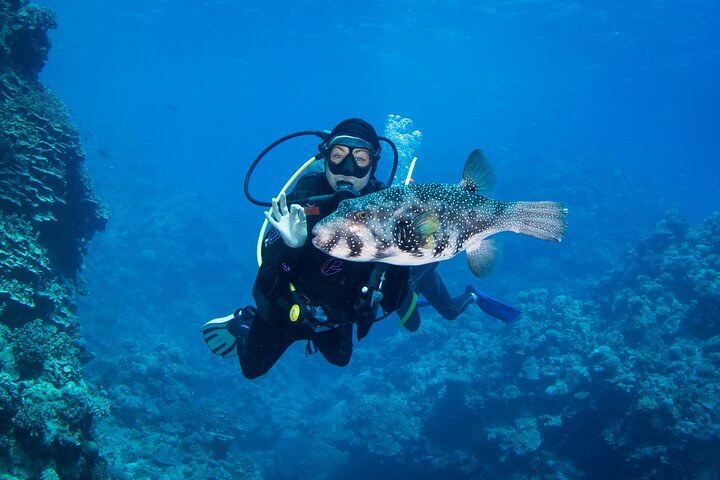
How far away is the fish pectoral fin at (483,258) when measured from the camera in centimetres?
271

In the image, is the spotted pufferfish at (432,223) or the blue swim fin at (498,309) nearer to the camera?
the spotted pufferfish at (432,223)

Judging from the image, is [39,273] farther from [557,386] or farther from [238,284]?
[238,284]

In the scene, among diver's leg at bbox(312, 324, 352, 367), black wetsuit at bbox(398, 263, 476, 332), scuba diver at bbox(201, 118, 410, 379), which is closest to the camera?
scuba diver at bbox(201, 118, 410, 379)

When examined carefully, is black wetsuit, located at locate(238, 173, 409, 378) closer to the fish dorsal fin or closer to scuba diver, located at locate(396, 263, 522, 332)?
the fish dorsal fin

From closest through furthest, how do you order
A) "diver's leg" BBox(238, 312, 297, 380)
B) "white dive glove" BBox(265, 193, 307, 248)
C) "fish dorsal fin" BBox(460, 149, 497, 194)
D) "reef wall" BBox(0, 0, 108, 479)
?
"white dive glove" BBox(265, 193, 307, 248)
"fish dorsal fin" BBox(460, 149, 497, 194)
"diver's leg" BBox(238, 312, 297, 380)
"reef wall" BBox(0, 0, 108, 479)

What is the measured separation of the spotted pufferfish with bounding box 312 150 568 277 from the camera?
2.20m

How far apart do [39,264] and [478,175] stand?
843 centimetres

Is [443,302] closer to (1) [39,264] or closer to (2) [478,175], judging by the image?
(2) [478,175]

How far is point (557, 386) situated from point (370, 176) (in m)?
10.0

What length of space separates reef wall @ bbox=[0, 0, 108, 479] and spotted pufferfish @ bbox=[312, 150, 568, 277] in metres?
5.04

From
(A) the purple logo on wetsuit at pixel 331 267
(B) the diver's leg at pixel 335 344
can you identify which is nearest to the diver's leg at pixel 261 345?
→ (B) the diver's leg at pixel 335 344

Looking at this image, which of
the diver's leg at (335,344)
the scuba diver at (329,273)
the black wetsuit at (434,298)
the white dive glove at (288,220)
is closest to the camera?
the white dive glove at (288,220)

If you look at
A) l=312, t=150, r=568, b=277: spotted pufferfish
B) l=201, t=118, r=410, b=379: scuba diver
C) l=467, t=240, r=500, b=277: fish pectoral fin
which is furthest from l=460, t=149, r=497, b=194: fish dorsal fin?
l=201, t=118, r=410, b=379: scuba diver

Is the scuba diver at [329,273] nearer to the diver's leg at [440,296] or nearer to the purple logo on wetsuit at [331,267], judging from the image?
the purple logo on wetsuit at [331,267]
